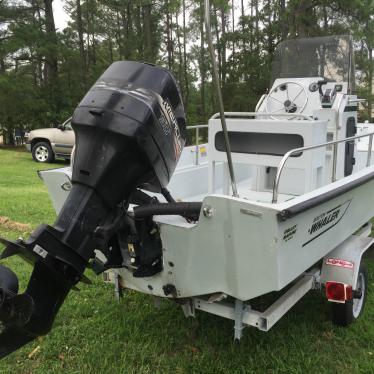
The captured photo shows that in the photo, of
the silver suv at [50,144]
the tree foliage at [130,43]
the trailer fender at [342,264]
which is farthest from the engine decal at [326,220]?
the tree foliage at [130,43]

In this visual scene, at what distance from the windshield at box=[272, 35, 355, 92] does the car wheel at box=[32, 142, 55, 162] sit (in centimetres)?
883

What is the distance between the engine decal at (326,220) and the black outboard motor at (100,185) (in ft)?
2.87

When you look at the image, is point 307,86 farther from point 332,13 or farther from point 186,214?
point 332,13

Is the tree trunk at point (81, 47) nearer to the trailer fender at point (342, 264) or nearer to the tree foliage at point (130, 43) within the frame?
the tree foliage at point (130, 43)

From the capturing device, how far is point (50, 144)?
40.7 feet

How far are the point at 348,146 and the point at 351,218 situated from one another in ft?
4.11

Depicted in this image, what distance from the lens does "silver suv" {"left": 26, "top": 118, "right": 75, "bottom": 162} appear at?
12120mm

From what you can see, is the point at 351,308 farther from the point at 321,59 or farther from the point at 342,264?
the point at 321,59

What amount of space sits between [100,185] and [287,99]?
2887mm

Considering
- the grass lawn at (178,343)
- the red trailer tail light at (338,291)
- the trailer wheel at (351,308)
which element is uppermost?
the red trailer tail light at (338,291)

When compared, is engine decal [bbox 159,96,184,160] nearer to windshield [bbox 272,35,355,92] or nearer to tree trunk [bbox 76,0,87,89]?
windshield [bbox 272,35,355,92]

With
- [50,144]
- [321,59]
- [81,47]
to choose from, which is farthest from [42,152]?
[321,59]

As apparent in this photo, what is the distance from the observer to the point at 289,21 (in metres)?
14.9

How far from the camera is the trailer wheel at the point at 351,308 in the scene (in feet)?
10.0
